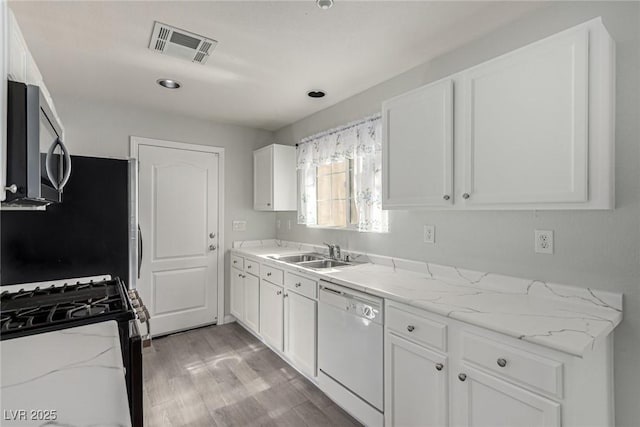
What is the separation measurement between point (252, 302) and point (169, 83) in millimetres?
2132

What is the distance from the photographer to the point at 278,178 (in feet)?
11.5

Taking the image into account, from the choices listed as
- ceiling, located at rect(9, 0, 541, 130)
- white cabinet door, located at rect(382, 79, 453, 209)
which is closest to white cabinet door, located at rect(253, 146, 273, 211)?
ceiling, located at rect(9, 0, 541, 130)

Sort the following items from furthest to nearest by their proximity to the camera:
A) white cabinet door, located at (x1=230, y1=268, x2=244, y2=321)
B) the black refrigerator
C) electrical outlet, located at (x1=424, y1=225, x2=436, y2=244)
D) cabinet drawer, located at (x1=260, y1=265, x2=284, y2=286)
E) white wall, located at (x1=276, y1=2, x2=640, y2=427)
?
1. white cabinet door, located at (x1=230, y1=268, x2=244, y2=321)
2. cabinet drawer, located at (x1=260, y1=265, x2=284, y2=286)
3. electrical outlet, located at (x1=424, y1=225, x2=436, y2=244)
4. the black refrigerator
5. white wall, located at (x1=276, y1=2, x2=640, y2=427)

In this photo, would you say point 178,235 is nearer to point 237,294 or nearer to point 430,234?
point 237,294

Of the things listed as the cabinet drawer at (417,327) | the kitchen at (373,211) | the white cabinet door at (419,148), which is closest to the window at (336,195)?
the kitchen at (373,211)

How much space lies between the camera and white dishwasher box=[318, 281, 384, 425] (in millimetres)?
1809

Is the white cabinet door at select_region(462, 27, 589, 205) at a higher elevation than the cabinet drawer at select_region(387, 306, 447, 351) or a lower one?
higher

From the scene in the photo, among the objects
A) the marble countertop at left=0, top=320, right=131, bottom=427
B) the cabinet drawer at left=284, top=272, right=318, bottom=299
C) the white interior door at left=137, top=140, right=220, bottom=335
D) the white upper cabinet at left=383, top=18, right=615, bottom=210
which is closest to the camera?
the marble countertop at left=0, top=320, right=131, bottom=427

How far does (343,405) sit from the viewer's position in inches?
80.7

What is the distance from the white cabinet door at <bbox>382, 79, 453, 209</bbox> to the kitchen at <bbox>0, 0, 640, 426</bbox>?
1 centimetres

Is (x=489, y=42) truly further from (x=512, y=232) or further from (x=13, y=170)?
(x=13, y=170)

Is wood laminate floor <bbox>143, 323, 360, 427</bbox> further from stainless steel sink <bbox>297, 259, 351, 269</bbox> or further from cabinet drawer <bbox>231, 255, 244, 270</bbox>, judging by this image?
stainless steel sink <bbox>297, 259, 351, 269</bbox>

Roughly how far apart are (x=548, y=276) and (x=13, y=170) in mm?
2245

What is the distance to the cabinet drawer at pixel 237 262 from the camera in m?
3.45
